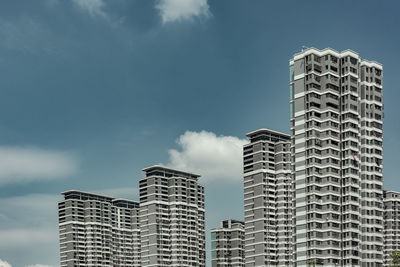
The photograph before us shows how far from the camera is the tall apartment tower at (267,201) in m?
188

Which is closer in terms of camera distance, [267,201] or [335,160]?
[335,160]

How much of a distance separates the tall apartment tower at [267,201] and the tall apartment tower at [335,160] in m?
58.7

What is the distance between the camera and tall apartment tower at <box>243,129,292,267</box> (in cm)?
18762

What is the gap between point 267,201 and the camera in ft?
622

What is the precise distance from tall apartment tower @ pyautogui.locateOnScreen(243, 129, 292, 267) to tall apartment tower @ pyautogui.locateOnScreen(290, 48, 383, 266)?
58.7m

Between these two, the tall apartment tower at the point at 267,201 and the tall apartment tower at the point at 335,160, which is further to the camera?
the tall apartment tower at the point at 267,201

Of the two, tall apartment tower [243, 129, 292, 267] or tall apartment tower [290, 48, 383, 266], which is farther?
tall apartment tower [243, 129, 292, 267]

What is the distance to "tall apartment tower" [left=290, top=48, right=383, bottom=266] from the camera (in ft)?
406

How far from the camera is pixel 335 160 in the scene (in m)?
128

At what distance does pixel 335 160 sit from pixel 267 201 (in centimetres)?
6431

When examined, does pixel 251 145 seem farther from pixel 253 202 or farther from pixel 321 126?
pixel 321 126

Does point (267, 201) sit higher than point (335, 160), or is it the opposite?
point (335, 160)

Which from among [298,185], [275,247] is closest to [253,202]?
[275,247]

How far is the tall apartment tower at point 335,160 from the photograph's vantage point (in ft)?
406
